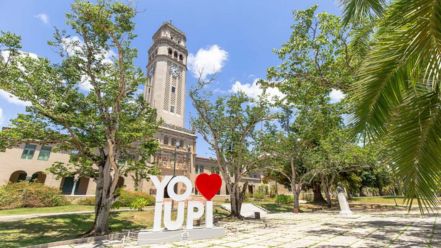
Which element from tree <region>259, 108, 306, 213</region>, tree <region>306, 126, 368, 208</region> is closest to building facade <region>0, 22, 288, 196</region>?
tree <region>259, 108, 306, 213</region>

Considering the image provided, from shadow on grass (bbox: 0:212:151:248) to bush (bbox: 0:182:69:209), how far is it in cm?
650

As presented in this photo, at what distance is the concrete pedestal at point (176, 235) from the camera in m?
9.52

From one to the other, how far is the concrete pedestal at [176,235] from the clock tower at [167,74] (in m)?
31.9

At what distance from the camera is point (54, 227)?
1318 cm

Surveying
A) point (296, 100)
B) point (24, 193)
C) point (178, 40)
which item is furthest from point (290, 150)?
point (178, 40)

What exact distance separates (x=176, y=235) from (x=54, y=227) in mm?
7967

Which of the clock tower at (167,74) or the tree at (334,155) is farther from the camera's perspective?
the clock tower at (167,74)

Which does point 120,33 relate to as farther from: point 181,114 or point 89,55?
point 181,114

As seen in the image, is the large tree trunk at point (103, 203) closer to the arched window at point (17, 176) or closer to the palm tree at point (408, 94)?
the palm tree at point (408, 94)

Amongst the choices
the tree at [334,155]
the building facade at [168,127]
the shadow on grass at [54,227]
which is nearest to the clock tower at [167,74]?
the building facade at [168,127]

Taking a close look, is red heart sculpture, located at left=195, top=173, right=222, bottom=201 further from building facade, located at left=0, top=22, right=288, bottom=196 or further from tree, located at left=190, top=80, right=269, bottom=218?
building facade, located at left=0, top=22, right=288, bottom=196

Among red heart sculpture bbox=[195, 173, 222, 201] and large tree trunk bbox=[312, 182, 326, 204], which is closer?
red heart sculpture bbox=[195, 173, 222, 201]

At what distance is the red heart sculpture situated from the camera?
39.9ft

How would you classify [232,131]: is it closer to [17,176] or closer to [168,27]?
[17,176]
